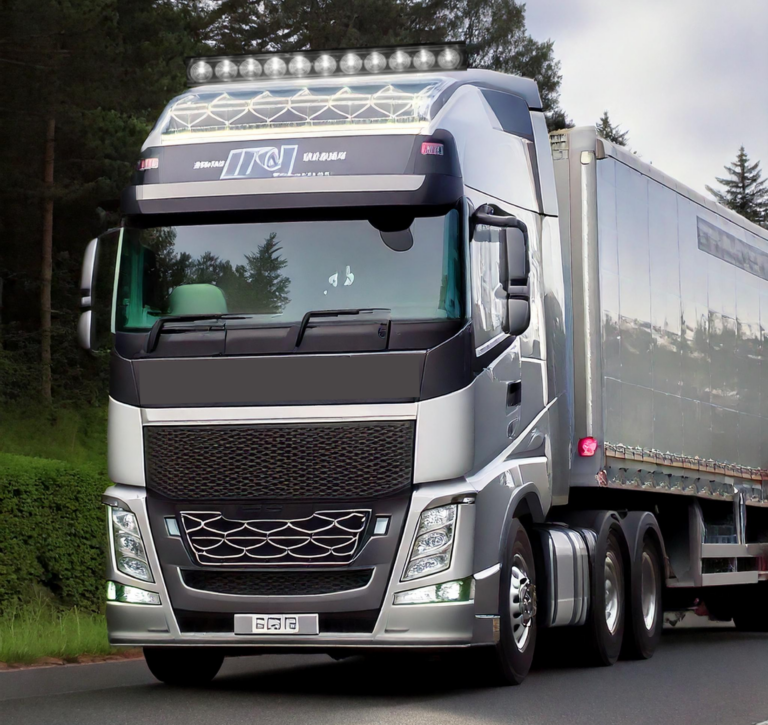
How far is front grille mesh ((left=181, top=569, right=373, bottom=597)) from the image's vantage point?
925 cm

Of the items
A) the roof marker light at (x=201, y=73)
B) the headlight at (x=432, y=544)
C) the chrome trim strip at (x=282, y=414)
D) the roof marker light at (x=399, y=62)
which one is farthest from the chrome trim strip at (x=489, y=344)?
the roof marker light at (x=201, y=73)

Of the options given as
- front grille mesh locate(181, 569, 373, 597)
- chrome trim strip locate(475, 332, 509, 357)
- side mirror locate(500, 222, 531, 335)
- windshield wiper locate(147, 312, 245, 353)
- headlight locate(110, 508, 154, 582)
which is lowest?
front grille mesh locate(181, 569, 373, 597)

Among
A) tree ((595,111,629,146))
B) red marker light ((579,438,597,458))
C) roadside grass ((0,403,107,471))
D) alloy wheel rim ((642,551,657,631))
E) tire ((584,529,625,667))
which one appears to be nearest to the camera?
tire ((584,529,625,667))

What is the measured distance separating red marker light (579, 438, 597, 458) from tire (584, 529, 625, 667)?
0.73 m

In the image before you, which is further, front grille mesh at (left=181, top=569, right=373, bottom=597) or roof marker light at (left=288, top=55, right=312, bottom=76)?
roof marker light at (left=288, top=55, right=312, bottom=76)

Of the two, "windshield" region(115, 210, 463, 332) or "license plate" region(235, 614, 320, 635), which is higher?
"windshield" region(115, 210, 463, 332)

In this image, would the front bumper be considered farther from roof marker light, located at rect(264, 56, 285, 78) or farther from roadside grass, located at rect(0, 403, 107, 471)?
roadside grass, located at rect(0, 403, 107, 471)

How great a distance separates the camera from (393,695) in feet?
32.4

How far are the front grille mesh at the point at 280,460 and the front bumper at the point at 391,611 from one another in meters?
0.31

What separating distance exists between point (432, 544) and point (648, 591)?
4659 mm

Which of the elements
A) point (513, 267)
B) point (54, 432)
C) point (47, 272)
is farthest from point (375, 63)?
point (47, 272)

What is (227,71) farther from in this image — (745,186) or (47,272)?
(745,186)

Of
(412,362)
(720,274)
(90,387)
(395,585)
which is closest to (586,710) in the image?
(395,585)

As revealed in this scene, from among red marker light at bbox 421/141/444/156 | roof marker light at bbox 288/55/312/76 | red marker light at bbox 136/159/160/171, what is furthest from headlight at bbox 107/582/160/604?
roof marker light at bbox 288/55/312/76
